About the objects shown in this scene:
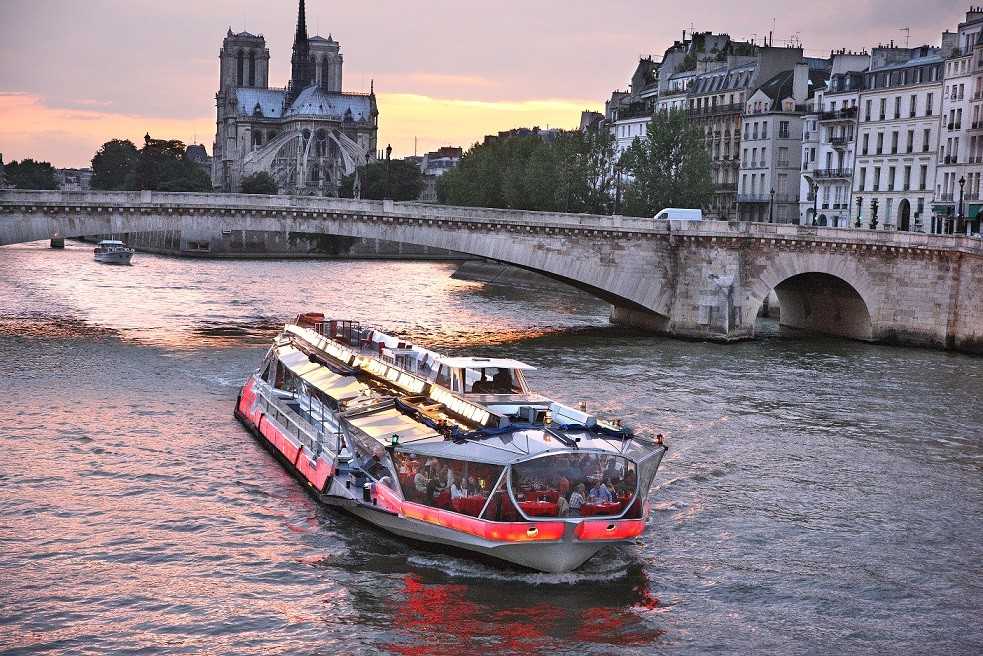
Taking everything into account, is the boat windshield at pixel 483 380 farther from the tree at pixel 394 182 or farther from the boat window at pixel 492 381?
the tree at pixel 394 182

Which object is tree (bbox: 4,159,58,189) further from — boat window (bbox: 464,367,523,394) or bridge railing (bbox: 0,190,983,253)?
boat window (bbox: 464,367,523,394)

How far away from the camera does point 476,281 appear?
279 feet

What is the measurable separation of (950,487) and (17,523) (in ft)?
57.0

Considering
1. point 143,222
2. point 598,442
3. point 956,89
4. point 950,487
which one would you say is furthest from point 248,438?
point 956,89

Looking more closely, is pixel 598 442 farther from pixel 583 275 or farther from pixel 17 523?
pixel 583 275

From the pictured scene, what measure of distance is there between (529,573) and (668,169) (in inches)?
2230

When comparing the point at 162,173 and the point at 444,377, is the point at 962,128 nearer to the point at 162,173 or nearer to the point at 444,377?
the point at 444,377

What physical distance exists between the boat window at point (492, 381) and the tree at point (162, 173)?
129 m

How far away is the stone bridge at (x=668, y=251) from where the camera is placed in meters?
48.6

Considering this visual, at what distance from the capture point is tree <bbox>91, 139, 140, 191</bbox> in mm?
181375

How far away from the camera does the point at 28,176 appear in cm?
18500

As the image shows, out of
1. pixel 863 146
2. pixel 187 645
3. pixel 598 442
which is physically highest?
pixel 863 146

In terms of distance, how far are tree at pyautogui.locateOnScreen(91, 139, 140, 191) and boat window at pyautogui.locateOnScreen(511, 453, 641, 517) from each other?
548 feet

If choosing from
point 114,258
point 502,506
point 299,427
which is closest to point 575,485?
point 502,506
